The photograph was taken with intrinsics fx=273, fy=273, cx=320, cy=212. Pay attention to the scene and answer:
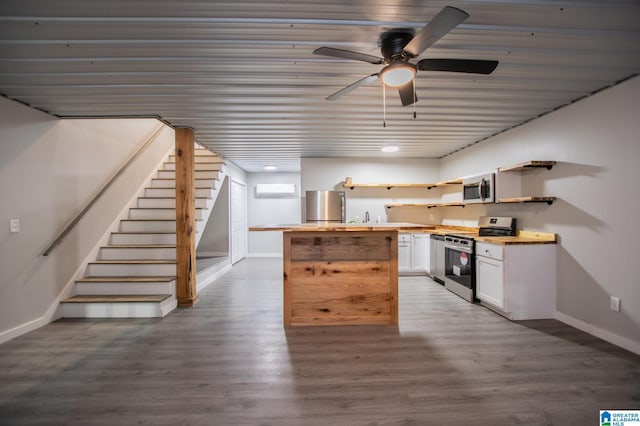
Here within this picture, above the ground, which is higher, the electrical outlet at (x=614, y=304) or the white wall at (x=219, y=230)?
the white wall at (x=219, y=230)

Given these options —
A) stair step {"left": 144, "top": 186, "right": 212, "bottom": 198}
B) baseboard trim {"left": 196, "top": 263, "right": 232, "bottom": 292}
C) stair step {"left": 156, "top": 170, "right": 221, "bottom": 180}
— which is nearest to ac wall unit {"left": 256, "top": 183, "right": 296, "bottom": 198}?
stair step {"left": 156, "top": 170, "right": 221, "bottom": 180}

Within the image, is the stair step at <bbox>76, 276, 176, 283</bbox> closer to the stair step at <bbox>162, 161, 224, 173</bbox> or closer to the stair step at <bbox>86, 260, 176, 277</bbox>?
the stair step at <bbox>86, 260, 176, 277</bbox>

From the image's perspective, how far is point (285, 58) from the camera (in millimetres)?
2209

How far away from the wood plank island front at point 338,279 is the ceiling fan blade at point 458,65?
168 centimetres

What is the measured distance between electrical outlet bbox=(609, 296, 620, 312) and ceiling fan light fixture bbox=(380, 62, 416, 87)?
114 inches

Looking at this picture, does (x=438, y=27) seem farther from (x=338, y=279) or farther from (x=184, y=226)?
(x=184, y=226)

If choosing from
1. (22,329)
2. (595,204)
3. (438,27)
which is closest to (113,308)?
(22,329)

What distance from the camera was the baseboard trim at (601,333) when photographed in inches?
96.9

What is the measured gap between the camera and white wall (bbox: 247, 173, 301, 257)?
7758 mm

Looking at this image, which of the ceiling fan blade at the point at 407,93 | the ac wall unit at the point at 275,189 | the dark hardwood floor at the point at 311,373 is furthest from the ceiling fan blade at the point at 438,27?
the ac wall unit at the point at 275,189

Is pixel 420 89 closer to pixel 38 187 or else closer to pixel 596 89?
pixel 596 89

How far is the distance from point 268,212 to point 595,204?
661cm

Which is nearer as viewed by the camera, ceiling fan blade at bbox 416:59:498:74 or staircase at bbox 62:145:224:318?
ceiling fan blade at bbox 416:59:498:74

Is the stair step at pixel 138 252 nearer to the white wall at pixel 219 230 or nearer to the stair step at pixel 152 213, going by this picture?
the stair step at pixel 152 213
